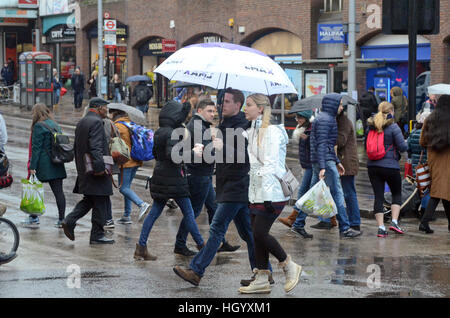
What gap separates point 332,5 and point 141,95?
9.13m

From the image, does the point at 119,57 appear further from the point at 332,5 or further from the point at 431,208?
the point at 431,208

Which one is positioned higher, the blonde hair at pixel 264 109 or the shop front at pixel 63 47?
the shop front at pixel 63 47

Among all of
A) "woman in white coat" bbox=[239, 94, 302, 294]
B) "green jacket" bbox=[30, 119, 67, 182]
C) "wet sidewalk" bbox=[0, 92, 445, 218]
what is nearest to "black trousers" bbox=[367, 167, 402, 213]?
"wet sidewalk" bbox=[0, 92, 445, 218]

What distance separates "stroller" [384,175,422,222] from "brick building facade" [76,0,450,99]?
14446 mm

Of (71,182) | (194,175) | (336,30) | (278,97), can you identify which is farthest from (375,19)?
(194,175)

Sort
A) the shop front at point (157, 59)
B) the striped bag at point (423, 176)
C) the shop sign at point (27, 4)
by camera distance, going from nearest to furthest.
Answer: the striped bag at point (423, 176) < the shop front at point (157, 59) < the shop sign at point (27, 4)

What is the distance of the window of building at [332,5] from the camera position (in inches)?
1222

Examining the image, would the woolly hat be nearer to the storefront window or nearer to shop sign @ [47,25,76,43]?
shop sign @ [47,25,76,43]

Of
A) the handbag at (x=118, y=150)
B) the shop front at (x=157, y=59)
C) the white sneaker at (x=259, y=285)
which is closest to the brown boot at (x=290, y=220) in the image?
the handbag at (x=118, y=150)

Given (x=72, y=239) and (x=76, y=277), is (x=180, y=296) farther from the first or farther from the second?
(x=72, y=239)

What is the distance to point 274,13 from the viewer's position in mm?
33219

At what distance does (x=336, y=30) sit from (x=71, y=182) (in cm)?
1523

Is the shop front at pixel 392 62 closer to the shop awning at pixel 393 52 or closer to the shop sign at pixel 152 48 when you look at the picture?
the shop awning at pixel 393 52

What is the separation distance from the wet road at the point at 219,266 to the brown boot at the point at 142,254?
116 mm
